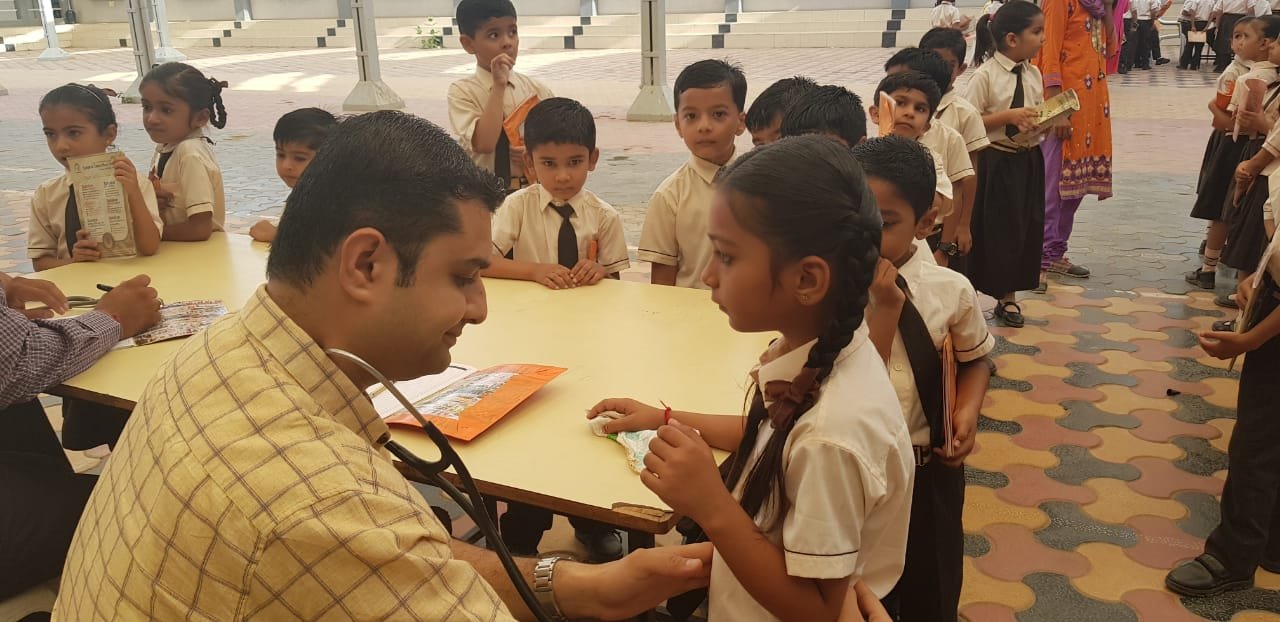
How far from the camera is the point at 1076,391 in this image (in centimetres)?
369

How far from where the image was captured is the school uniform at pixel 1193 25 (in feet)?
46.2

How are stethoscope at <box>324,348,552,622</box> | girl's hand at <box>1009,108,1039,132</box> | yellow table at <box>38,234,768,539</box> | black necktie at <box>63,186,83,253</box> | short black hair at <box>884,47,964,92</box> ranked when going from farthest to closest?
girl's hand at <box>1009,108,1039,132</box>, short black hair at <box>884,47,964,92</box>, black necktie at <box>63,186,83,253</box>, yellow table at <box>38,234,768,539</box>, stethoscope at <box>324,348,552,622</box>

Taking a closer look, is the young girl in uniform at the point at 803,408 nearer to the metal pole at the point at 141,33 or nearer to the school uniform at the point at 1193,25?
the metal pole at the point at 141,33

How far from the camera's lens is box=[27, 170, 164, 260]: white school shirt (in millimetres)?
3088

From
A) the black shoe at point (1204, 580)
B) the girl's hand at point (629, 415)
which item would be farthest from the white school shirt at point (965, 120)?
the girl's hand at point (629, 415)

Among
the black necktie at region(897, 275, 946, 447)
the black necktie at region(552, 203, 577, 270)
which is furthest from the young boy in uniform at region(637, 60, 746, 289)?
the black necktie at region(897, 275, 946, 447)

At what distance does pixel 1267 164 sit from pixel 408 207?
13.5 feet

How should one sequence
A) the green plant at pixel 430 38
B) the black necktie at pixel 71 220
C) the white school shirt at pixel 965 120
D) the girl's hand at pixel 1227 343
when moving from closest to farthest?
the girl's hand at pixel 1227 343 < the black necktie at pixel 71 220 < the white school shirt at pixel 965 120 < the green plant at pixel 430 38

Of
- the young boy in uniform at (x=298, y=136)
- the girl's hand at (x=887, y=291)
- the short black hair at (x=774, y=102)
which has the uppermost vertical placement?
the short black hair at (x=774, y=102)

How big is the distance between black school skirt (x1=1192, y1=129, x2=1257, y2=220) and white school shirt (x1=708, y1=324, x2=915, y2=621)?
434 cm

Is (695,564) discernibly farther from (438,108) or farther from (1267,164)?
(438,108)

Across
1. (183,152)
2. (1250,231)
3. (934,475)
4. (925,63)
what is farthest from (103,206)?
(1250,231)

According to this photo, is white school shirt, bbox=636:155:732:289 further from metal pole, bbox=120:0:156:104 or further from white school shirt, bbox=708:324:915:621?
metal pole, bbox=120:0:156:104

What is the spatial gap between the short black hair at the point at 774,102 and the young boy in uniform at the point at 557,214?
1.61 ft
